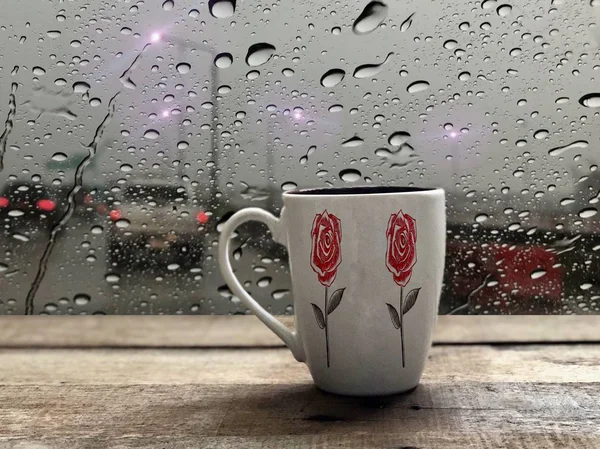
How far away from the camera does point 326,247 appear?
0.44 metres

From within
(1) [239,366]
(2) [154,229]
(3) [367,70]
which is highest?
(3) [367,70]

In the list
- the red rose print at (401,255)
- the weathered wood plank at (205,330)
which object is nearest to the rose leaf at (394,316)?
Answer: the red rose print at (401,255)

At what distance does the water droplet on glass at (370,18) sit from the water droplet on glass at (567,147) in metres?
0.24

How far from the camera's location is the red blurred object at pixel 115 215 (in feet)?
2.47

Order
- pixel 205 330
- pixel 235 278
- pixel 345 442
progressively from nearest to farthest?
pixel 345 442 → pixel 235 278 → pixel 205 330

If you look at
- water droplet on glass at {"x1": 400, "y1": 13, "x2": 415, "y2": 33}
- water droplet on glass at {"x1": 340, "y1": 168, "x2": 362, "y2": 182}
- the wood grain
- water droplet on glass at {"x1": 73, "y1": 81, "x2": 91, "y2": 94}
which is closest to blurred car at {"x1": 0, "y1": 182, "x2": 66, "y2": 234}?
water droplet on glass at {"x1": 73, "y1": 81, "x2": 91, "y2": 94}

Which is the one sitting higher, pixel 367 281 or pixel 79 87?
pixel 79 87

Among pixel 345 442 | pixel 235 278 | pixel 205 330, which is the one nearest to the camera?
pixel 345 442

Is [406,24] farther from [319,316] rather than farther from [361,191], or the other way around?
[319,316]

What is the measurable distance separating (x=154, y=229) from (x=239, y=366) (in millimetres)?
256

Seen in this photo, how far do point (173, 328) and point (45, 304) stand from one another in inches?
7.2

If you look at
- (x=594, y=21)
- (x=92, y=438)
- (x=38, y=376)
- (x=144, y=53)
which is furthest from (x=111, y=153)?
(x=594, y=21)

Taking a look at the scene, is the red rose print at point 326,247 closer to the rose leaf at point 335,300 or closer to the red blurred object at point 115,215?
the rose leaf at point 335,300

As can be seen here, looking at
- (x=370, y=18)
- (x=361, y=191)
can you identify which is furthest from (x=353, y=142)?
(x=361, y=191)
